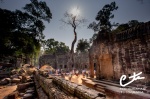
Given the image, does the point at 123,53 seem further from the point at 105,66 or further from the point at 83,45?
the point at 83,45

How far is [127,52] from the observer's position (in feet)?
29.4

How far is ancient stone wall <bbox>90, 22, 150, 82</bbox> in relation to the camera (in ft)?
24.8

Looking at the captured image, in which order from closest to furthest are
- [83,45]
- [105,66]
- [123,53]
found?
1. [123,53]
2. [105,66]
3. [83,45]

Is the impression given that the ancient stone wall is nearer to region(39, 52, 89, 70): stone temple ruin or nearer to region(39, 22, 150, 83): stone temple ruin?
region(39, 22, 150, 83): stone temple ruin

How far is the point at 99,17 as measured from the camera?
28.2m

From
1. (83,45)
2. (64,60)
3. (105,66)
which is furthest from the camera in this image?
(83,45)

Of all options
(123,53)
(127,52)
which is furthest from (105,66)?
(127,52)

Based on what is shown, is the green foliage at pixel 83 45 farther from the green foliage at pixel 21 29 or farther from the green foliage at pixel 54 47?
the green foliage at pixel 21 29

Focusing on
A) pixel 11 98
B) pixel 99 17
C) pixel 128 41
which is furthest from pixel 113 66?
pixel 99 17

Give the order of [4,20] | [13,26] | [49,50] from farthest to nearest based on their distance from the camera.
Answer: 1. [49,50]
2. [13,26]
3. [4,20]

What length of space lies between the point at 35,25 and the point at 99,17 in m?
15.9

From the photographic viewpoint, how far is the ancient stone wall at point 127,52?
7.55 metres

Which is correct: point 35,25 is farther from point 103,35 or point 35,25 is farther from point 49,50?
point 49,50

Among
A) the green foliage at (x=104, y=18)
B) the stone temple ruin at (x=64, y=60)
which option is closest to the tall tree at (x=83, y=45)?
the stone temple ruin at (x=64, y=60)
